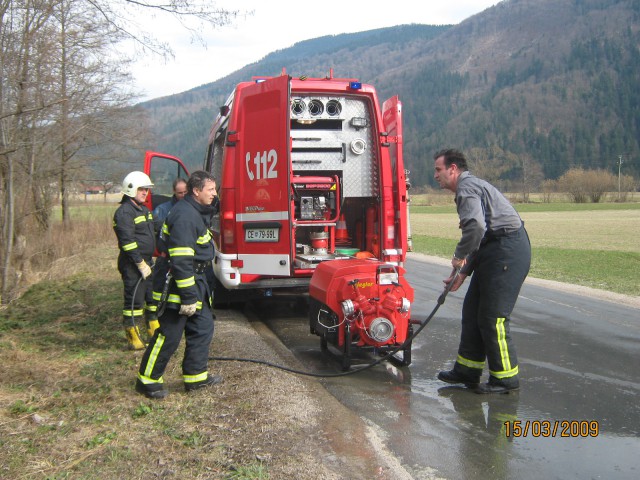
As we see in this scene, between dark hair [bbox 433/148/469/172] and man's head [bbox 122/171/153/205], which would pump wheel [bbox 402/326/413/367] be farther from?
man's head [bbox 122/171/153/205]

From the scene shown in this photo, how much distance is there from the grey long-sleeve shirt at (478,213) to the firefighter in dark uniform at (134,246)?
135 inches

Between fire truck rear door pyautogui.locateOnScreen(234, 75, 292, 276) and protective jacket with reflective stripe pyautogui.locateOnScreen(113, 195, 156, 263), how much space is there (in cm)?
133

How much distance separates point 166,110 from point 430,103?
85336 millimetres

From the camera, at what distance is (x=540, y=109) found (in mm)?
155500

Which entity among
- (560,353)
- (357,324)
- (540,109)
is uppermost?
(540,109)

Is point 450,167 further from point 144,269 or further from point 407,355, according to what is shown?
point 144,269

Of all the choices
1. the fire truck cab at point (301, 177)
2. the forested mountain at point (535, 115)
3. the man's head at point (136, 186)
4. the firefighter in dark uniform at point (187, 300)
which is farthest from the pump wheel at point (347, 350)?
the forested mountain at point (535, 115)

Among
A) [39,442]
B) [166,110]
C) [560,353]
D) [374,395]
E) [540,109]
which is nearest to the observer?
[39,442]

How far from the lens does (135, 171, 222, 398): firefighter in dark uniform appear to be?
185 inches

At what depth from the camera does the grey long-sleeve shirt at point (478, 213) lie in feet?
16.0

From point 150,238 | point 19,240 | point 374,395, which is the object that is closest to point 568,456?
point 374,395

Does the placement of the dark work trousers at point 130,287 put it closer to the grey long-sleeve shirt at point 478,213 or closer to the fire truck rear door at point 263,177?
the fire truck rear door at point 263,177

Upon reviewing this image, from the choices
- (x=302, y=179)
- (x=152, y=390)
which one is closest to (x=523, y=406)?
(x=152, y=390)

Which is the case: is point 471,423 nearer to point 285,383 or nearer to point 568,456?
point 568,456
